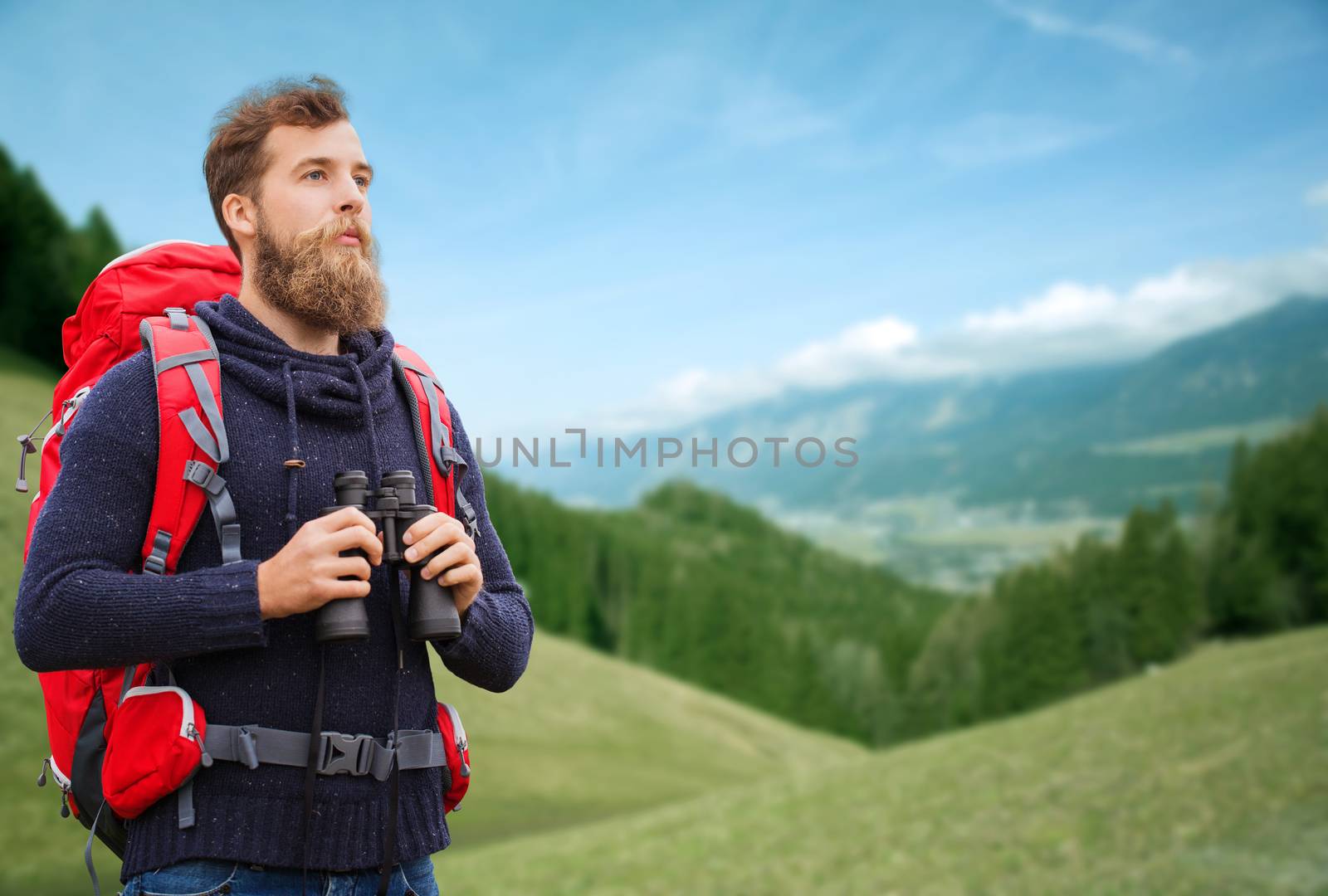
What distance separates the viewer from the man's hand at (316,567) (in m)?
2.31

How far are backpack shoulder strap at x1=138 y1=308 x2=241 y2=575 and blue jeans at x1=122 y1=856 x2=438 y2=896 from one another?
0.69 meters

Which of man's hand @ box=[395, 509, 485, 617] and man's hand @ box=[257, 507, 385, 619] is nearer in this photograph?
man's hand @ box=[257, 507, 385, 619]

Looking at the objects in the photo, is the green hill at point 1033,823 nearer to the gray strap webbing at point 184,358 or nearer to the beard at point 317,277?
the beard at point 317,277

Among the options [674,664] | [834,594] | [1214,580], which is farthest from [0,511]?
[834,594]

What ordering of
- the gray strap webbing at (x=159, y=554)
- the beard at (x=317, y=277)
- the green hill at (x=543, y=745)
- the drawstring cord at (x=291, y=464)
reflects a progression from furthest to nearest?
the green hill at (x=543, y=745) → the beard at (x=317, y=277) → the drawstring cord at (x=291, y=464) → the gray strap webbing at (x=159, y=554)

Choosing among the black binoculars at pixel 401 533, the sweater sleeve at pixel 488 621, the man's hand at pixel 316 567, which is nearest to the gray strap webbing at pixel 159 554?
the man's hand at pixel 316 567

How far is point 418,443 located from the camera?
2895mm

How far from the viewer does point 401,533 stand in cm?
252

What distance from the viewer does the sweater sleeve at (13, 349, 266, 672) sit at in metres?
2.29

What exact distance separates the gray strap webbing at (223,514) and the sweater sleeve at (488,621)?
547 millimetres

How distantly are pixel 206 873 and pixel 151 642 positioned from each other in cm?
55

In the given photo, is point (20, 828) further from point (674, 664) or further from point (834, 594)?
point (834, 594)

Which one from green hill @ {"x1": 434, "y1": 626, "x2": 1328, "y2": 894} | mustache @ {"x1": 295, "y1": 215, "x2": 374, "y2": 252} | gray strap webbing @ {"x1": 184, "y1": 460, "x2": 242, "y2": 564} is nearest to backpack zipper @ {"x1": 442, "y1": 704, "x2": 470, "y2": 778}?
gray strap webbing @ {"x1": 184, "y1": 460, "x2": 242, "y2": 564}

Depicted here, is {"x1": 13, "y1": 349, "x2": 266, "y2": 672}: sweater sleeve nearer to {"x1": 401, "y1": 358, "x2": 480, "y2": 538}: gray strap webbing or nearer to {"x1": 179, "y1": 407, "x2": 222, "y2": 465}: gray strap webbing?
{"x1": 179, "y1": 407, "x2": 222, "y2": 465}: gray strap webbing
